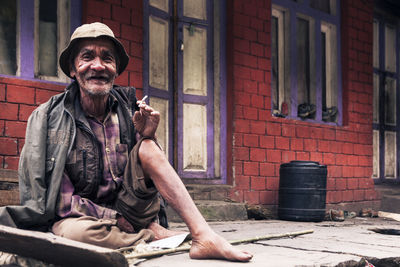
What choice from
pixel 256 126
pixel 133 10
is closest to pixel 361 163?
pixel 256 126

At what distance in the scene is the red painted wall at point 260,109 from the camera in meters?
4.13

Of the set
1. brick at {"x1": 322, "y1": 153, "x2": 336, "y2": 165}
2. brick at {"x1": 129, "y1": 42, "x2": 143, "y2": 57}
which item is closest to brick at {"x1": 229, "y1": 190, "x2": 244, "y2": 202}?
brick at {"x1": 322, "y1": 153, "x2": 336, "y2": 165}

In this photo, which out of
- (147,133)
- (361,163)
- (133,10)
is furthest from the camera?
(361,163)

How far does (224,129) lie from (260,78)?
753mm

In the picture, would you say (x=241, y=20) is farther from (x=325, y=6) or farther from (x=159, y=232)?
(x=159, y=232)

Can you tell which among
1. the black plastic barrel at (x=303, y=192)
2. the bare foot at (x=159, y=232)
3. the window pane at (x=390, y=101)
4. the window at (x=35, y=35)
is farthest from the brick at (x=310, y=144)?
the bare foot at (x=159, y=232)

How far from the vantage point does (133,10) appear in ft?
15.7

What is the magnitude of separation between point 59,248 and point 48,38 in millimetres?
2645

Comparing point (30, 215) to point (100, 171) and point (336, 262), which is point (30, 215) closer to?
point (100, 171)

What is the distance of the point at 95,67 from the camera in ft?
9.33

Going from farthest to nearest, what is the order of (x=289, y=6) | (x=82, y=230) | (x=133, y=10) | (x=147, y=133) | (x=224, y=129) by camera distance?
1. (x=289, y=6)
2. (x=224, y=129)
3. (x=133, y=10)
4. (x=147, y=133)
5. (x=82, y=230)

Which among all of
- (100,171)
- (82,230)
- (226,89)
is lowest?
(82,230)

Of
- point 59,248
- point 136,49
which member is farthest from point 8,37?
point 59,248

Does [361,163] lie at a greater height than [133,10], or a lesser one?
lesser
